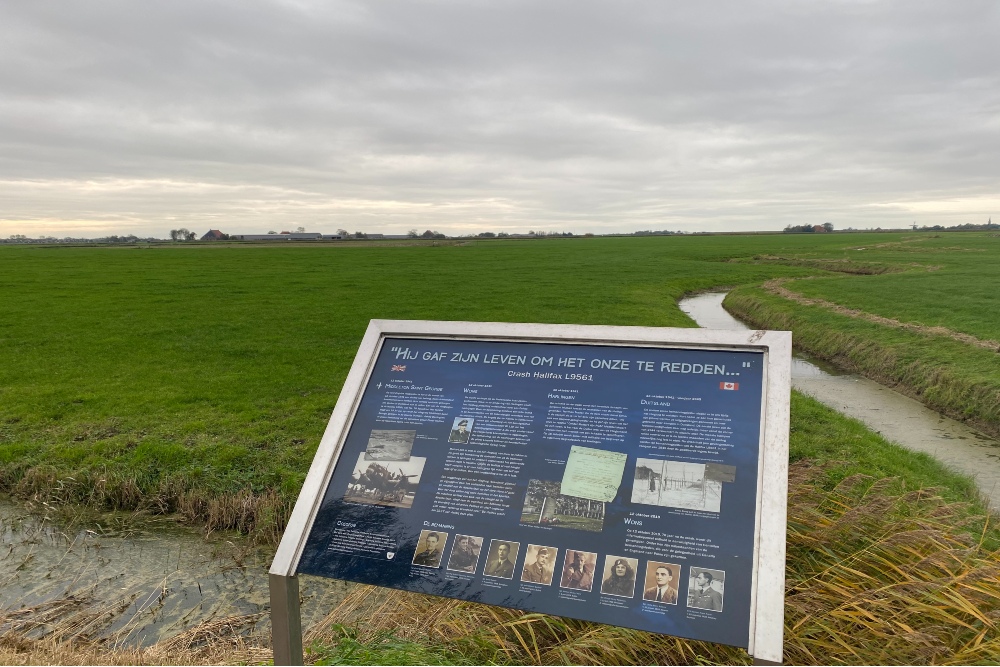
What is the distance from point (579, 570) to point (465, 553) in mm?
658

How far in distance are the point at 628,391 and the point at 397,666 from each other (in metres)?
2.35

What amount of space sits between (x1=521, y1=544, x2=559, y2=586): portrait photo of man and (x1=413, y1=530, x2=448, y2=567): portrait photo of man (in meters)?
0.51

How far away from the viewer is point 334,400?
12.8 metres

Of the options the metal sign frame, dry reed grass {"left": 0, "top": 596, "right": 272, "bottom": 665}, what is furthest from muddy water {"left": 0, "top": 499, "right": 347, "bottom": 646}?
the metal sign frame

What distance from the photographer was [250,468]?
9.34 m

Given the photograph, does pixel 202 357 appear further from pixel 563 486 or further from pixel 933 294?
pixel 933 294

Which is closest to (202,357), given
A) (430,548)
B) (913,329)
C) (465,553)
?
(430,548)

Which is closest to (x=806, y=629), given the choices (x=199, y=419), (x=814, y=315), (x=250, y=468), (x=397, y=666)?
(x=397, y=666)

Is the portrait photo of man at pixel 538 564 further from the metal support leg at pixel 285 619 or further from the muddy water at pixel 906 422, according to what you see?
the muddy water at pixel 906 422

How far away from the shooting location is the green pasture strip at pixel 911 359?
13.0 m

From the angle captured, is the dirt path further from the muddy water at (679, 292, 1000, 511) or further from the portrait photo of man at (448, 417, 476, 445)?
the portrait photo of man at (448, 417, 476, 445)

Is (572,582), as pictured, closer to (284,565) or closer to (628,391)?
(628,391)

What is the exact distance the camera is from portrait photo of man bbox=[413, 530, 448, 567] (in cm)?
374

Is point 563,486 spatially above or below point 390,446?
below
